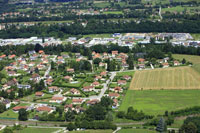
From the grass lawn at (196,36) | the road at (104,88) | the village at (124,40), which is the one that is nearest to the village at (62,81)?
the road at (104,88)

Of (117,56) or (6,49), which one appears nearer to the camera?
(117,56)

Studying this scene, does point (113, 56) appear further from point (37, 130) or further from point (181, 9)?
point (181, 9)

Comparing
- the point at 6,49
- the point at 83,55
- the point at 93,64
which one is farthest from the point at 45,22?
the point at 93,64

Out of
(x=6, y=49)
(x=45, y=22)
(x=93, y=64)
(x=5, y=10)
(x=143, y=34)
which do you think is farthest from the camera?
(x=5, y=10)

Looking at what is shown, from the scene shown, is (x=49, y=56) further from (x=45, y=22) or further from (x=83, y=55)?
(x=45, y=22)

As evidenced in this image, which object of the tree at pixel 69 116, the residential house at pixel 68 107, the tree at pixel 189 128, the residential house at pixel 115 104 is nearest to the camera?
the tree at pixel 189 128

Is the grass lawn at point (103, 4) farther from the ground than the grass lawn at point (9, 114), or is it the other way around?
the grass lawn at point (103, 4)

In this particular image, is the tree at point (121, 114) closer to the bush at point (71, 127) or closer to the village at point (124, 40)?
the bush at point (71, 127)
